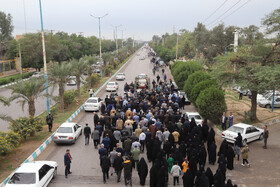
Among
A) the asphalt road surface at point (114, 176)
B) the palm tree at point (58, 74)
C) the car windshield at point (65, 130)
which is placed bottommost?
the asphalt road surface at point (114, 176)

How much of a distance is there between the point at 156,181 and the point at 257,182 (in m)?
4.53

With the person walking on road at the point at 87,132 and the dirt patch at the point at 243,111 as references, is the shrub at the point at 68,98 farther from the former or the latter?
the dirt patch at the point at 243,111

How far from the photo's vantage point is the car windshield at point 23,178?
389 inches

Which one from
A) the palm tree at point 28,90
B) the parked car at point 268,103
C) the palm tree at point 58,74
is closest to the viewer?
the palm tree at point 28,90

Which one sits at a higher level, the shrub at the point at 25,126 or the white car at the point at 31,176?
the shrub at the point at 25,126

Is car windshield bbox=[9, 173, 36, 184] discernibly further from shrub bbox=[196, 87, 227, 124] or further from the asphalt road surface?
shrub bbox=[196, 87, 227, 124]

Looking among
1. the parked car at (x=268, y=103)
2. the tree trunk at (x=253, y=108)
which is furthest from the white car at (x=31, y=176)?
the parked car at (x=268, y=103)

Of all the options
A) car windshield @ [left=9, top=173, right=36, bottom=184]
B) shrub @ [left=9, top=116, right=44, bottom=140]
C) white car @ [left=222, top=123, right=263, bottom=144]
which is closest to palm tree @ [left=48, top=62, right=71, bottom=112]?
shrub @ [left=9, top=116, right=44, bottom=140]

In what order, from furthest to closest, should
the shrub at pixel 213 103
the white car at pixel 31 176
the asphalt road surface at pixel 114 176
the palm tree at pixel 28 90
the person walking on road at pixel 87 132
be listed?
1. the shrub at pixel 213 103
2. the palm tree at pixel 28 90
3. the person walking on road at pixel 87 132
4. the asphalt road surface at pixel 114 176
5. the white car at pixel 31 176

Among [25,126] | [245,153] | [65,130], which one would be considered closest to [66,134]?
[65,130]

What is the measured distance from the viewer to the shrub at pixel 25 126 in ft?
51.8

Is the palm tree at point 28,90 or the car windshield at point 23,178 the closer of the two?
the car windshield at point 23,178

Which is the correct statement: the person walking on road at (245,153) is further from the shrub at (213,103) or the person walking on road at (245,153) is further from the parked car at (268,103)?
the parked car at (268,103)

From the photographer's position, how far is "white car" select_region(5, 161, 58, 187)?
9.85 m
